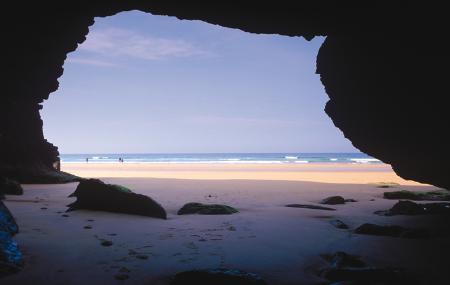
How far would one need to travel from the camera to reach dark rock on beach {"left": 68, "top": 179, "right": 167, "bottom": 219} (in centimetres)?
788

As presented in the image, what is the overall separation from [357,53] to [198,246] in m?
4.75

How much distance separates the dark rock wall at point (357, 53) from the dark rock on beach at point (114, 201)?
9.88 feet

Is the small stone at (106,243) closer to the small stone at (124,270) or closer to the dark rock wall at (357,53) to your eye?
the small stone at (124,270)

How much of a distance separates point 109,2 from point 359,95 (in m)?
5.52

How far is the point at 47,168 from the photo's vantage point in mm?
18250

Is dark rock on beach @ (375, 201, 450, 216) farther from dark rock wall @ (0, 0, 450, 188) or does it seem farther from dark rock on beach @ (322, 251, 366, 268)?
dark rock on beach @ (322, 251, 366, 268)

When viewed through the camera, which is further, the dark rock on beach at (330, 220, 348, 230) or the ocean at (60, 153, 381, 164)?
the ocean at (60, 153, 381, 164)

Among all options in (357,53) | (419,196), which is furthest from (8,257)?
(419,196)

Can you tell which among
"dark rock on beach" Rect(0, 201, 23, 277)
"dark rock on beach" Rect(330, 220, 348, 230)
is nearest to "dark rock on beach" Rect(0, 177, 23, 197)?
"dark rock on beach" Rect(0, 201, 23, 277)

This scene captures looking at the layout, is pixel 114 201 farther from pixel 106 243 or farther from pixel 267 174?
pixel 267 174

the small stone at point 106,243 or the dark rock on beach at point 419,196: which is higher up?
the dark rock on beach at point 419,196

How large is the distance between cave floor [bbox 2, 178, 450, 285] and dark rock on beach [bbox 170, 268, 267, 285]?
0.24 m

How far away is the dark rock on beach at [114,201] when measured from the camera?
7.88 m

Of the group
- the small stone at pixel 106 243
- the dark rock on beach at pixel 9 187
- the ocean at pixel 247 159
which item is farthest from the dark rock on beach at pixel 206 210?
the ocean at pixel 247 159
